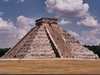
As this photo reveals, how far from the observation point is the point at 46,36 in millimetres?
65250

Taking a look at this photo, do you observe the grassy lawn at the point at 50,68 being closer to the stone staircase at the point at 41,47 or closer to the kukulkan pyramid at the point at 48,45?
the stone staircase at the point at 41,47

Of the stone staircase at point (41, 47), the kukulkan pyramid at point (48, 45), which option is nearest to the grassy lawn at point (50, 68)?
the stone staircase at point (41, 47)

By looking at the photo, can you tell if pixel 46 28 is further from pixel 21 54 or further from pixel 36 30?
pixel 21 54

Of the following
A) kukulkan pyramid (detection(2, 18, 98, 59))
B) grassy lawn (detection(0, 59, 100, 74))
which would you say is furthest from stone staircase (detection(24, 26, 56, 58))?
grassy lawn (detection(0, 59, 100, 74))

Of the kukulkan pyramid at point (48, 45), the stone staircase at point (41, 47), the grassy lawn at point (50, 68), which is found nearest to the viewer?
the grassy lawn at point (50, 68)

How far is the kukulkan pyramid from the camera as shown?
58647mm

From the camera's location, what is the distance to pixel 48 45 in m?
61.9

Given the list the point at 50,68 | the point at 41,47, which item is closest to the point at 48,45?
the point at 41,47

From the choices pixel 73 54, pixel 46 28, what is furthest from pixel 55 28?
pixel 73 54

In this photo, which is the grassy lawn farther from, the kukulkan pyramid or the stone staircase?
the kukulkan pyramid

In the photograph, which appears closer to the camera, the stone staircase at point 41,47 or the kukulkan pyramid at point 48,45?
the stone staircase at point 41,47

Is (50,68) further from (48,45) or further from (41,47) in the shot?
(48,45)

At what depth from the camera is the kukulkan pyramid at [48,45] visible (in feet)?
192

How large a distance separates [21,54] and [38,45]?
4986 millimetres
